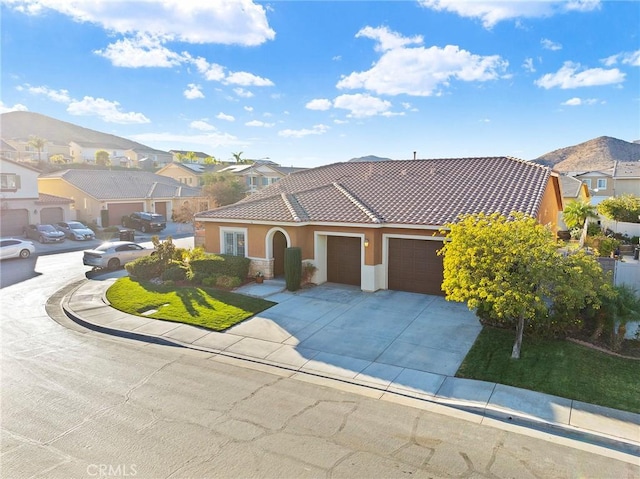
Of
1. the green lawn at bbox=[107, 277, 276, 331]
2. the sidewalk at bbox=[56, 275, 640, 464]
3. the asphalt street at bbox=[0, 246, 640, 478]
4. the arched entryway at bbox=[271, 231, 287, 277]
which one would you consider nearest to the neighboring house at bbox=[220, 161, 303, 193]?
the arched entryway at bbox=[271, 231, 287, 277]

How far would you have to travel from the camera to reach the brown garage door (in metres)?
19.0

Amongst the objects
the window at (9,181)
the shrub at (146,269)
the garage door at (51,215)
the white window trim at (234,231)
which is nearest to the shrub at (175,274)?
the shrub at (146,269)

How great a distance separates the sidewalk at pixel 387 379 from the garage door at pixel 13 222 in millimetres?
24771

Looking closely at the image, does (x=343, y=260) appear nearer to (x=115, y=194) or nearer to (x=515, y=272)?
(x=515, y=272)

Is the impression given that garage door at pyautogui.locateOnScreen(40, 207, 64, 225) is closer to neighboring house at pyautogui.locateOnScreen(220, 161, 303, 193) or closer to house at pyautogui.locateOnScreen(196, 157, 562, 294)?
house at pyautogui.locateOnScreen(196, 157, 562, 294)

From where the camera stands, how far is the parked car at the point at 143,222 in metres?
40.5

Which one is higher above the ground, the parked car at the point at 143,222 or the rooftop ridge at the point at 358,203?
the rooftop ridge at the point at 358,203

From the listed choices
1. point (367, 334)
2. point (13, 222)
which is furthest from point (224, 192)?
point (367, 334)

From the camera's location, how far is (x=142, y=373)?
35.2ft

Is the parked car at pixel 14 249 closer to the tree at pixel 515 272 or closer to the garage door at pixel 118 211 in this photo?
the garage door at pixel 118 211

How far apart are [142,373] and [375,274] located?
32.7 feet

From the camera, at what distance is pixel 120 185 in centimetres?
4728

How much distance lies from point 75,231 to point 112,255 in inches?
547

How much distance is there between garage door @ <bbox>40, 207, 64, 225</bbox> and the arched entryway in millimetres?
28107
